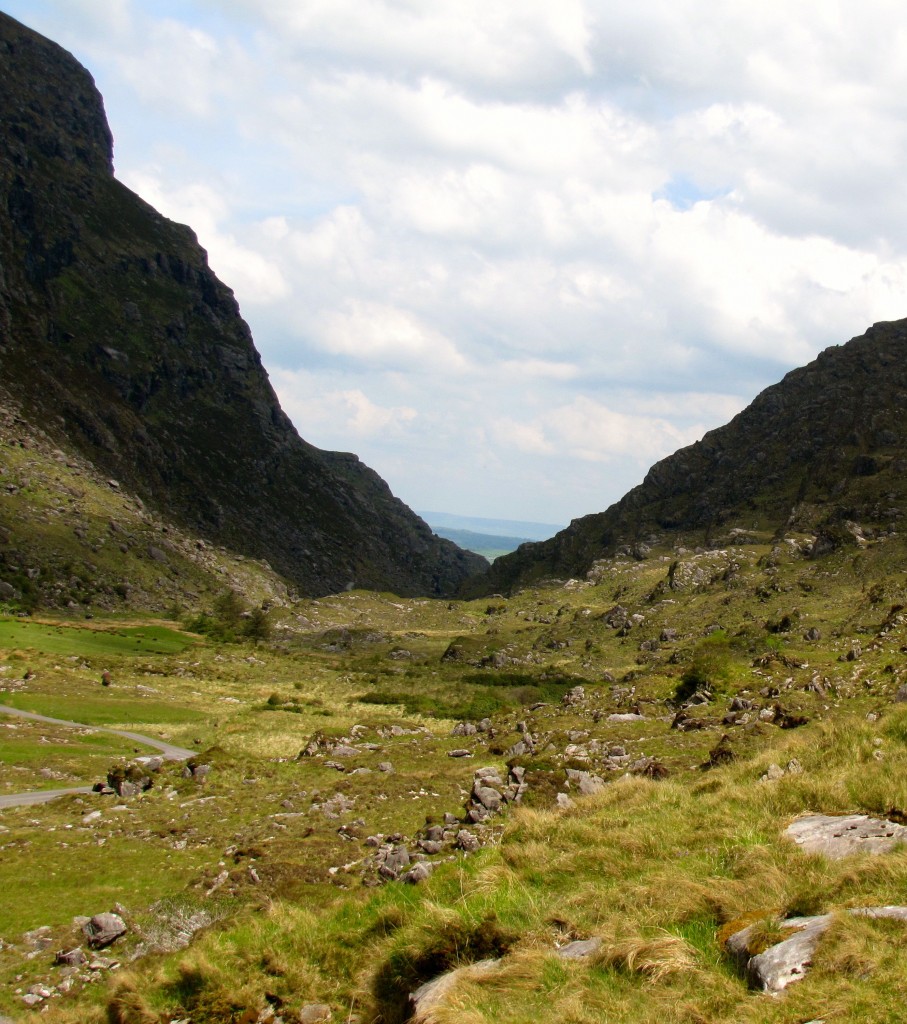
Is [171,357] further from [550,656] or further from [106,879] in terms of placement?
[106,879]

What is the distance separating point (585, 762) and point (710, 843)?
1608 centimetres

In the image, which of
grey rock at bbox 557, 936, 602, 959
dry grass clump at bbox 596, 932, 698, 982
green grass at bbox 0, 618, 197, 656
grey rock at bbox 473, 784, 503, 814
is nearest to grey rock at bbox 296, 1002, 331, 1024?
grey rock at bbox 557, 936, 602, 959

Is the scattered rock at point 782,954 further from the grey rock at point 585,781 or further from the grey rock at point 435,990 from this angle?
the grey rock at point 585,781

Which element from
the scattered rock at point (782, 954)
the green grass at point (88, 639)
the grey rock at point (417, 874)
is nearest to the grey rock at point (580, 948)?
the scattered rock at point (782, 954)

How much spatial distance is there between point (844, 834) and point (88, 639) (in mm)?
86981

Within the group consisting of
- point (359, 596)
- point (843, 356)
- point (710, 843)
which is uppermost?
point (843, 356)

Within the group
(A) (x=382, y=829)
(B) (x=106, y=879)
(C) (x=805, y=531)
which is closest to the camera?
(B) (x=106, y=879)

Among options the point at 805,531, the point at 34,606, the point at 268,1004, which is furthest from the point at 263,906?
the point at 805,531

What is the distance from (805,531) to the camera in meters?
130

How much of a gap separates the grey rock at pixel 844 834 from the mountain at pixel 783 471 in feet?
417

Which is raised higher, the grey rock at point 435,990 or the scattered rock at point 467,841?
the grey rock at point 435,990

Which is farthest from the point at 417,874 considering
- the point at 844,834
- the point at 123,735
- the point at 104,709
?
the point at 104,709

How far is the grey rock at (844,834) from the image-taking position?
10.0 m

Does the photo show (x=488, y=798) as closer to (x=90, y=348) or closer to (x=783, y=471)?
(x=783, y=471)
